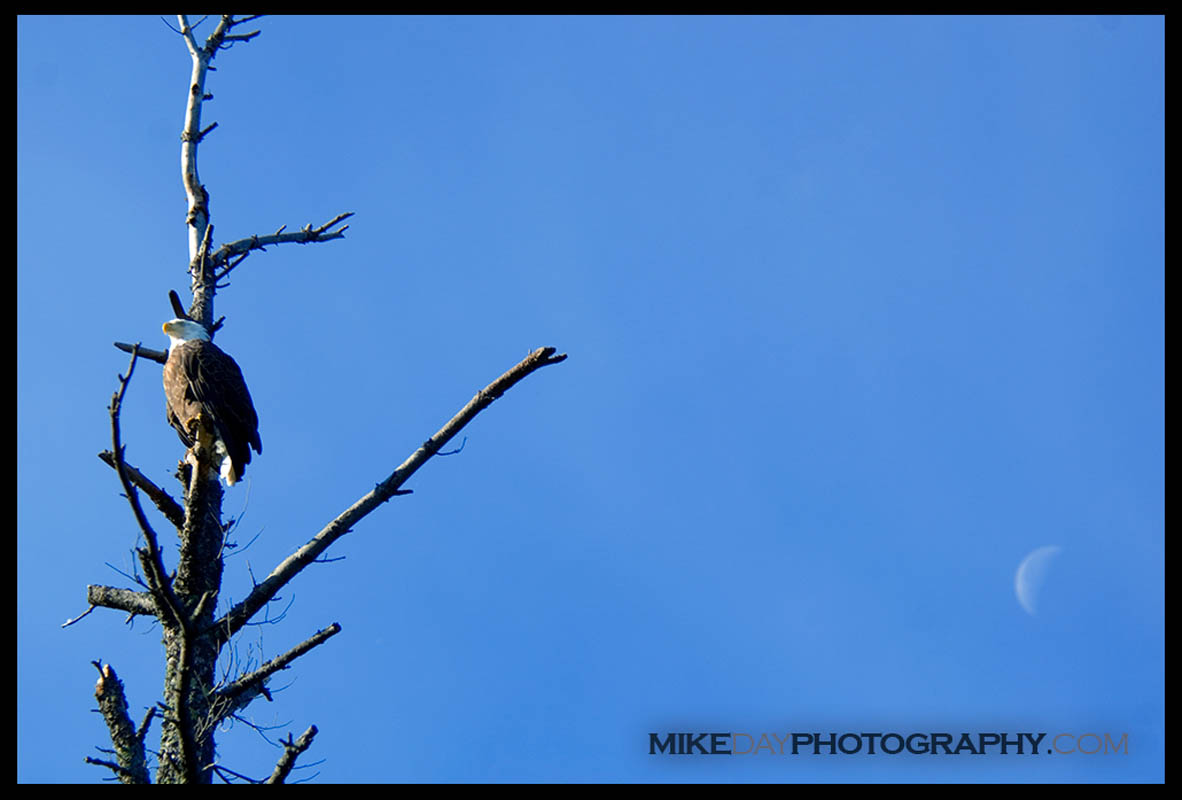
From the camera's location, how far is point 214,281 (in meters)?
6.25

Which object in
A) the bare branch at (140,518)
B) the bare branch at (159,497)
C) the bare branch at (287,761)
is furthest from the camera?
the bare branch at (159,497)

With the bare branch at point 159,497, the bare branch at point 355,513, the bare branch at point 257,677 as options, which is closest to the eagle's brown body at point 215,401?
the bare branch at point 159,497

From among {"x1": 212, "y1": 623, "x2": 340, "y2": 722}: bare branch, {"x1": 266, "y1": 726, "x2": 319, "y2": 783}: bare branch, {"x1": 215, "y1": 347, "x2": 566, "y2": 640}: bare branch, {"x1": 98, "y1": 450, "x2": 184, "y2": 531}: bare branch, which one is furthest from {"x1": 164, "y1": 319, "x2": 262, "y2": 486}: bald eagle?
{"x1": 266, "y1": 726, "x2": 319, "y2": 783}: bare branch

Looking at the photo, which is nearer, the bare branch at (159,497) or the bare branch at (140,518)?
the bare branch at (140,518)

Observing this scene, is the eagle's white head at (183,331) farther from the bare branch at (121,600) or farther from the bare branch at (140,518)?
the bare branch at (140,518)

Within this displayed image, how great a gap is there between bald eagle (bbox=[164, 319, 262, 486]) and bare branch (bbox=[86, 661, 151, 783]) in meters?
1.55

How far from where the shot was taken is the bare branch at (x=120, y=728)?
392 centimetres

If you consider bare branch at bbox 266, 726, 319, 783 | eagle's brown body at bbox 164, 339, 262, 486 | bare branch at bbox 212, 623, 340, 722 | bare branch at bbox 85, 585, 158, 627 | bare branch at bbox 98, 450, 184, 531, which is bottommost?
bare branch at bbox 266, 726, 319, 783

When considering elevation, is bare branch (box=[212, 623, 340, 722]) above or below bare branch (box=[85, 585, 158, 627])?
below

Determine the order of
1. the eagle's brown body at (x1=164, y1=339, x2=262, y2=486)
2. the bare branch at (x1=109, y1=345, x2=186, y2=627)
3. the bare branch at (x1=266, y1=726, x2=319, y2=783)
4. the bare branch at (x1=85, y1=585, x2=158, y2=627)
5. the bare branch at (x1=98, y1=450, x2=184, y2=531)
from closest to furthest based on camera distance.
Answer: the bare branch at (x1=109, y1=345, x2=186, y2=627) < the bare branch at (x1=266, y1=726, x2=319, y2=783) < the bare branch at (x1=98, y1=450, x2=184, y2=531) < the bare branch at (x1=85, y1=585, x2=158, y2=627) < the eagle's brown body at (x1=164, y1=339, x2=262, y2=486)

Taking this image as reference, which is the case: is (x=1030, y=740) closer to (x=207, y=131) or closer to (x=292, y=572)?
(x=292, y=572)

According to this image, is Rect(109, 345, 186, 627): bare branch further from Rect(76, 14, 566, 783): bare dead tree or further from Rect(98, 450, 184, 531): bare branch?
Rect(98, 450, 184, 531): bare branch

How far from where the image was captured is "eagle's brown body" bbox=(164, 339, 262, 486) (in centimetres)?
541

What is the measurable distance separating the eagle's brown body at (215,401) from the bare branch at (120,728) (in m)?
1.57
